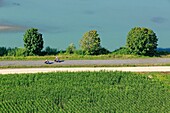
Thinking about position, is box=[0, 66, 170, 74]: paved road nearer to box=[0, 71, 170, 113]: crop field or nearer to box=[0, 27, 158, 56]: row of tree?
box=[0, 71, 170, 113]: crop field

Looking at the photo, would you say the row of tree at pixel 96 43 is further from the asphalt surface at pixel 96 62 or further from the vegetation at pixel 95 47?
the asphalt surface at pixel 96 62

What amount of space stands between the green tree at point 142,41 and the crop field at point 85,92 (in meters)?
8.18

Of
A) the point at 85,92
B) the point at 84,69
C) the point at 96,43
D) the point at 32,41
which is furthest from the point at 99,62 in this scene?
the point at 85,92

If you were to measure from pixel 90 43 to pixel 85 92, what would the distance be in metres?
16.5

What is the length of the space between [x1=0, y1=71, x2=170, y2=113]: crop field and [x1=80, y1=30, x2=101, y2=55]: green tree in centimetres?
1047

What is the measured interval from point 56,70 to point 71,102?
10464mm

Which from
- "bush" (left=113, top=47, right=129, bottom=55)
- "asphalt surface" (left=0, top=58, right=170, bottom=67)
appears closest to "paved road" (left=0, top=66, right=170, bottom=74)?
"asphalt surface" (left=0, top=58, right=170, bottom=67)

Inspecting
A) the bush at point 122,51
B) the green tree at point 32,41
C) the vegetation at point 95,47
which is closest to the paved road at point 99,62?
the vegetation at point 95,47

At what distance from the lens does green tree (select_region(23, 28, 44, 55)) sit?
4288 centimetres

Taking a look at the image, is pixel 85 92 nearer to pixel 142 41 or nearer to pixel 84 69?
pixel 84 69

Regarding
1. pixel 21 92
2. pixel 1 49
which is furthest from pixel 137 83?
pixel 1 49

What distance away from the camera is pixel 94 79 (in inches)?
1233

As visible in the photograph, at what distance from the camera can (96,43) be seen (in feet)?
143

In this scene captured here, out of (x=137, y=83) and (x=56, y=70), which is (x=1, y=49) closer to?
(x=56, y=70)
